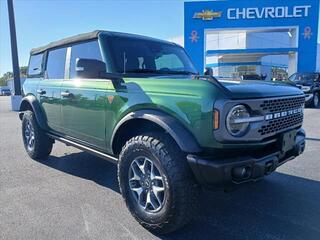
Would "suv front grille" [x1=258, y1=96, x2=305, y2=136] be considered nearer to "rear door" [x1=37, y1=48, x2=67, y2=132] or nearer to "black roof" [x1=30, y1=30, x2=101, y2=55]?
"black roof" [x1=30, y1=30, x2=101, y2=55]

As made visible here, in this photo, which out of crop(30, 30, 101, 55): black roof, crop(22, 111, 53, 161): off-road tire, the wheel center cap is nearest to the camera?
the wheel center cap

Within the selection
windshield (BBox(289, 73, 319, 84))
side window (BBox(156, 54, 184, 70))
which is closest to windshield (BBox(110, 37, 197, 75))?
side window (BBox(156, 54, 184, 70))

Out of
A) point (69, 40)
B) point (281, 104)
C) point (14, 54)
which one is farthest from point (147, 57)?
point (14, 54)

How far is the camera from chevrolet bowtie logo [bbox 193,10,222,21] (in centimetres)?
2302

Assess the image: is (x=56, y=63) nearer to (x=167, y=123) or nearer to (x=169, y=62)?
(x=169, y=62)

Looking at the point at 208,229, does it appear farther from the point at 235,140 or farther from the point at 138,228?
the point at 235,140

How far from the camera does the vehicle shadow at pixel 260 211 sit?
325 cm

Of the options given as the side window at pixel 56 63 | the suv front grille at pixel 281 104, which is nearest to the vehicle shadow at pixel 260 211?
the suv front grille at pixel 281 104

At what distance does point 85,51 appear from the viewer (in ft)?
14.6

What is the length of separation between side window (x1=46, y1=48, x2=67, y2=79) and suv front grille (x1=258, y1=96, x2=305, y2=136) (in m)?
3.13

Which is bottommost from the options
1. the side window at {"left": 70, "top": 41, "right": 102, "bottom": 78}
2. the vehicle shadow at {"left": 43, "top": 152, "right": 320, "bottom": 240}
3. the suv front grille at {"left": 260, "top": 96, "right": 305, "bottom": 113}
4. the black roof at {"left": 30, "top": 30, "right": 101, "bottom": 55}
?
the vehicle shadow at {"left": 43, "top": 152, "right": 320, "bottom": 240}

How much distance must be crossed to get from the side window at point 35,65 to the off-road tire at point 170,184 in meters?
3.44

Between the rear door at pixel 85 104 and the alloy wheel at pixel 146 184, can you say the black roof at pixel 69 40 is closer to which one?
the rear door at pixel 85 104

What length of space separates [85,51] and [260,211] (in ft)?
9.56
